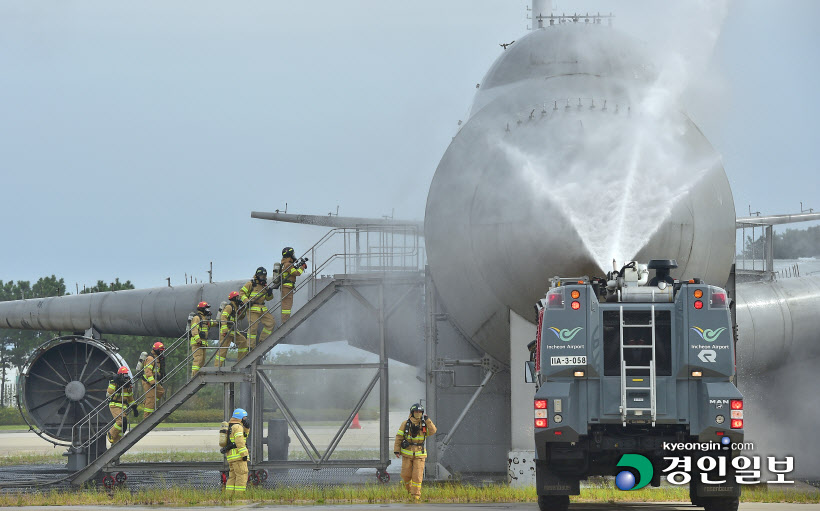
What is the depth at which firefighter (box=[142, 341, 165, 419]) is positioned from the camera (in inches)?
837

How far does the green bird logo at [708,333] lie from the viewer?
37.0 ft

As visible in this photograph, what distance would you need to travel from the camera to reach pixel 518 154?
533 inches

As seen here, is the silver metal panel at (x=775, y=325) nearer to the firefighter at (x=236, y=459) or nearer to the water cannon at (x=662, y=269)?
the water cannon at (x=662, y=269)

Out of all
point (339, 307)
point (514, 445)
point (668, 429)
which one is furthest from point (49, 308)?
point (668, 429)

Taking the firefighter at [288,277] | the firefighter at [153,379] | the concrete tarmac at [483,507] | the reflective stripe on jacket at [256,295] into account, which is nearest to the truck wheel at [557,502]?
the concrete tarmac at [483,507]

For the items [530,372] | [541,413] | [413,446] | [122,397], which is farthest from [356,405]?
[541,413]

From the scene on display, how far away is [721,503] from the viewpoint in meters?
11.7

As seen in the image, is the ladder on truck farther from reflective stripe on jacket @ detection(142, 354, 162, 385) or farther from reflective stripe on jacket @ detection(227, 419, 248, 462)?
reflective stripe on jacket @ detection(142, 354, 162, 385)

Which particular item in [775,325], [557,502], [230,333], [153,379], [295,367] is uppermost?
[775,325]

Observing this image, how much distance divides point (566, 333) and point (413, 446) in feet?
17.7

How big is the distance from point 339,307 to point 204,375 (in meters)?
3.66

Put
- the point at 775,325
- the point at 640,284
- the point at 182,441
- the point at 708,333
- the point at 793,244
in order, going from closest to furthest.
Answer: the point at 708,333, the point at 640,284, the point at 775,325, the point at 793,244, the point at 182,441

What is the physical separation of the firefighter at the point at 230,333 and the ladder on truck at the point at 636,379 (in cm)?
1015

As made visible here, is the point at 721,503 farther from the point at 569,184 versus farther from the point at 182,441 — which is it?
the point at 182,441
